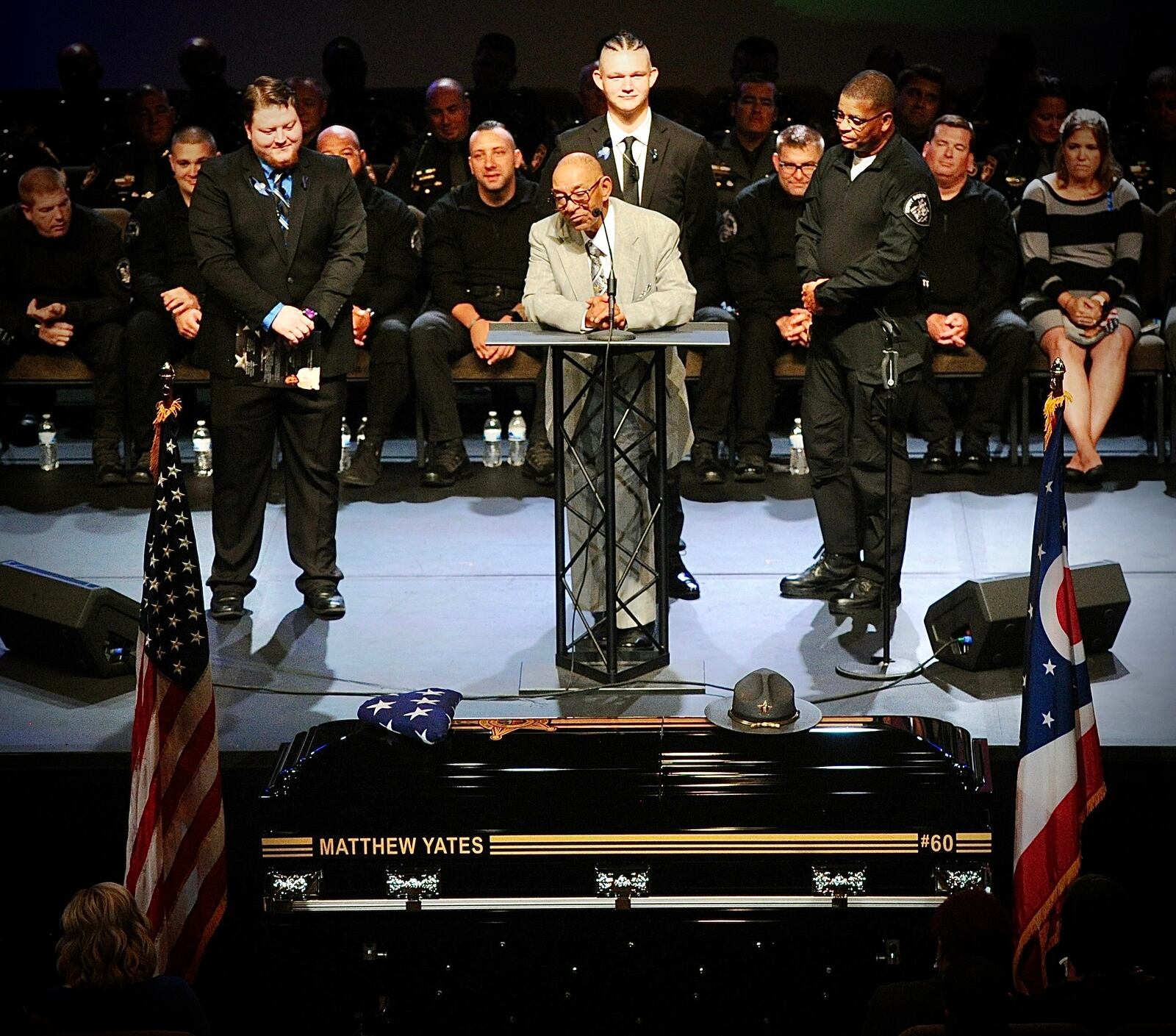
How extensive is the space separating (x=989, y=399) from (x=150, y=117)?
442 cm

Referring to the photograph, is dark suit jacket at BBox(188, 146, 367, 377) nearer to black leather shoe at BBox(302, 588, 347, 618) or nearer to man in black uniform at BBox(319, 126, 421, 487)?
black leather shoe at BBox(302, 588, 347, 618)

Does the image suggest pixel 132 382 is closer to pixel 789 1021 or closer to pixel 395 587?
pixel 395 587

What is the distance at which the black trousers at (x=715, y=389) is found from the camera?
766 centimetres

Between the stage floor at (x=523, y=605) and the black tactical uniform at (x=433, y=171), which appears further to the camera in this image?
the black tactical uniform at (x=433, y=171)

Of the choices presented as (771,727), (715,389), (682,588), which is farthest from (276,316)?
(715,389)

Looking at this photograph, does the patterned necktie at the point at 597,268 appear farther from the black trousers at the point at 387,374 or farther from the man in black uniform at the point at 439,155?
the man in black uniform at the point at 439,155

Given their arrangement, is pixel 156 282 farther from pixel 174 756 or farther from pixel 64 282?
pixel 174 756

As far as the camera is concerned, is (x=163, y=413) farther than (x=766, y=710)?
Yes

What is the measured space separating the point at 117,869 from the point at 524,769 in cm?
119

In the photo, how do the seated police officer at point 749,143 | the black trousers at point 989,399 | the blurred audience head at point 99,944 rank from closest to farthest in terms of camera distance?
the blurred audience head at point 99,944
the black trousers at point 989,399
the seated police officer at point 749,143

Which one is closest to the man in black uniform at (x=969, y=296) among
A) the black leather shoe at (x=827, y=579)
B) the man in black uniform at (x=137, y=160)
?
the black leather shoe at (x=827, y=579)

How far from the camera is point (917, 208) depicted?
5.56m

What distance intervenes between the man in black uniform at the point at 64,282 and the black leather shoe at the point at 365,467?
1.10 meters

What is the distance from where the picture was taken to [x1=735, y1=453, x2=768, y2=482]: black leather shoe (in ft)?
24.9
